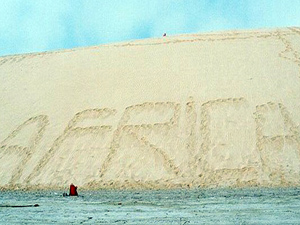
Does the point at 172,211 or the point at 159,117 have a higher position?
the point at 159,117

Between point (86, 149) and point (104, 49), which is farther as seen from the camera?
point (104, 49)

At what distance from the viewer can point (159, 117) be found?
16.2 meters

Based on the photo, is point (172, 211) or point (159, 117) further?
point (159, 117)

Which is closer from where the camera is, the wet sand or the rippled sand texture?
the wet sand

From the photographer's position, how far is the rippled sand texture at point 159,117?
1347cm

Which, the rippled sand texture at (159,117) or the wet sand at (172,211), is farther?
the rippled sand texture at (159,117)

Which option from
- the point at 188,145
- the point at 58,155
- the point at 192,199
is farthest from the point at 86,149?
the point at 192,199

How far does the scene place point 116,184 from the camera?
13.0 metres

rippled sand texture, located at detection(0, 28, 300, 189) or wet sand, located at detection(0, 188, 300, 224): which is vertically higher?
rippled sand texture, located at detection(0, 28, 300, 189)

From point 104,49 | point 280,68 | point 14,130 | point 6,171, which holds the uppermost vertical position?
point 104,49

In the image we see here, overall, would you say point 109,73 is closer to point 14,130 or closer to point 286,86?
point 14,130

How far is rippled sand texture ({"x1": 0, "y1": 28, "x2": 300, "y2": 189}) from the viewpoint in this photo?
13.5 meters

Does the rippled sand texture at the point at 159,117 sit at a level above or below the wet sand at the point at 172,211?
above

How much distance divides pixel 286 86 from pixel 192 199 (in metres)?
10.4
